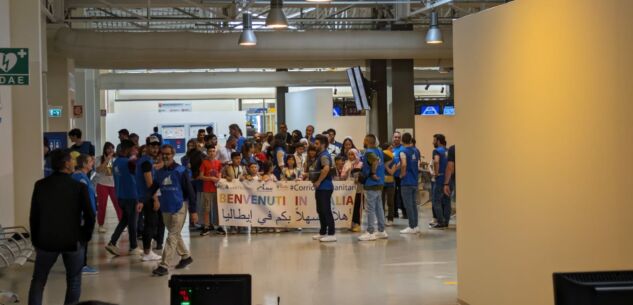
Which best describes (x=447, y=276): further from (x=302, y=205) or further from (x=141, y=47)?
(x=141, y=47)

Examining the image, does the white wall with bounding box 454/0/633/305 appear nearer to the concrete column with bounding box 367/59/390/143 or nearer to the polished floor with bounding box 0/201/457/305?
the polished floor with bounding box 0/201/457/305

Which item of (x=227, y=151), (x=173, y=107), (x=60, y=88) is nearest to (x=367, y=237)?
(x=227, y=151)

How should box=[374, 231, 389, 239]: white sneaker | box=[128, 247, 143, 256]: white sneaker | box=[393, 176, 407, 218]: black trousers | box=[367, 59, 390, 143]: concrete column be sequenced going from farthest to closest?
box=[367, 59, 390, 143]: concrete column, box=[393, 176, 407, 218]: black trousers, box=[374, 231, 389, 239]: white sneaker, box=[128, 247, 143, 256]: white sneaker

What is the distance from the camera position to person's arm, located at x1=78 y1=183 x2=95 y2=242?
23.2 feet

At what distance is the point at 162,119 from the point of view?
30.8 metres

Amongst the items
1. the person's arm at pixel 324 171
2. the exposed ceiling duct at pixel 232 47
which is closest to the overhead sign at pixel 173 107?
the exposed ceiling duct at pixel 232 47

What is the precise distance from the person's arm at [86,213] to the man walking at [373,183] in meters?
6.51

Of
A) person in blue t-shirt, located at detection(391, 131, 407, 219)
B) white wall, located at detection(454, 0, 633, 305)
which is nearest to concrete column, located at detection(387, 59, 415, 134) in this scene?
person in blue t-shirt, located at detection(391, 131, 407, 219)

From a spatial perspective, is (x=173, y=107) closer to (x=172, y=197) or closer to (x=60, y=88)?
(x=60, y=88)

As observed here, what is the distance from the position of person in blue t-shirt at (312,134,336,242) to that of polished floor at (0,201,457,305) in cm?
25

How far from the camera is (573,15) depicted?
6203mm

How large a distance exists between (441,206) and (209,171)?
4.09m

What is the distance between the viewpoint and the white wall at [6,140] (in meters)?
12.4

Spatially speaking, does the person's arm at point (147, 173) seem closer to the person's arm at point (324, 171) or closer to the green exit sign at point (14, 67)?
the green exit sign at point (14, 67)
